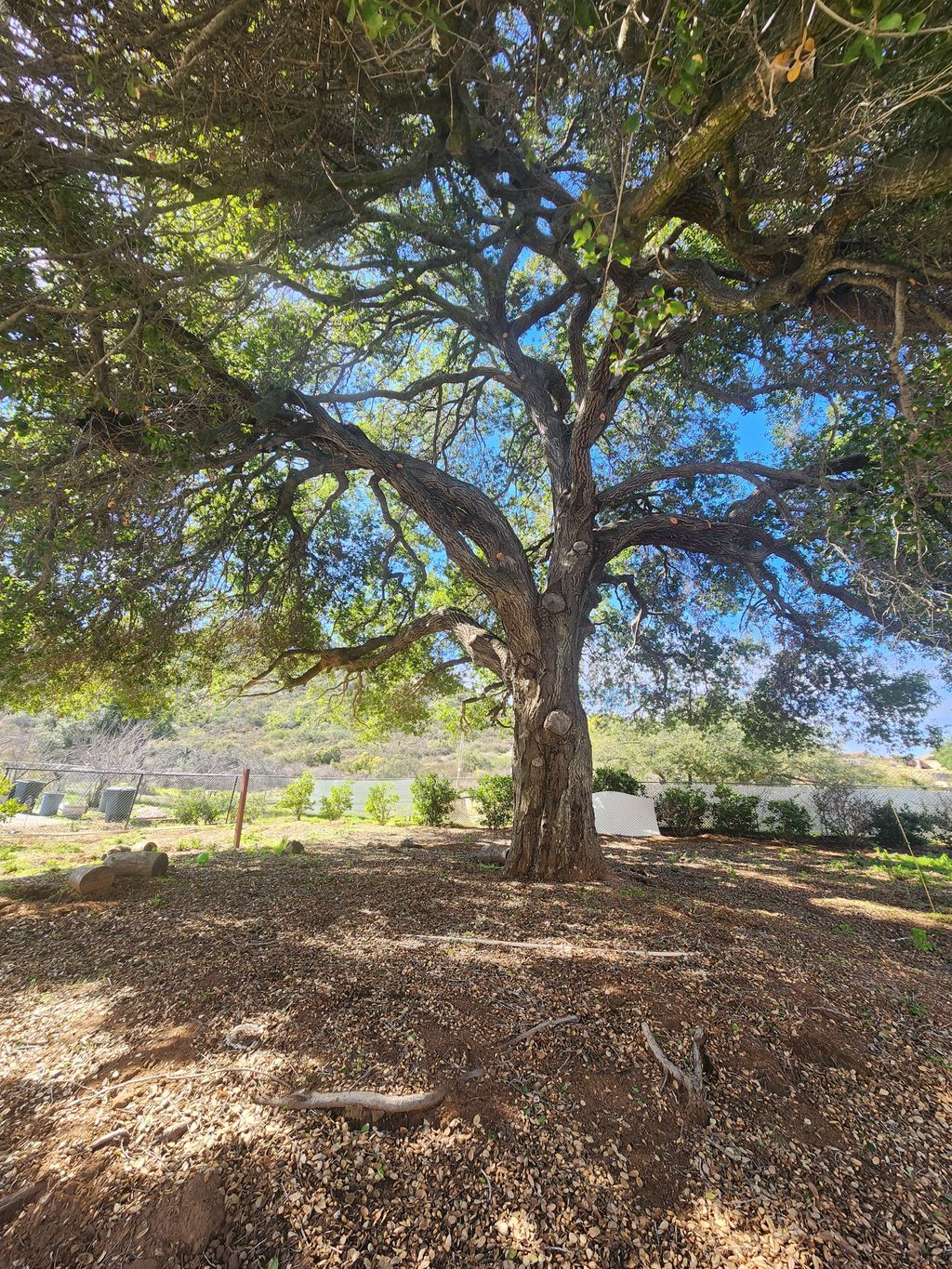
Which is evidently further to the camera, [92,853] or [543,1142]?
[92,853]

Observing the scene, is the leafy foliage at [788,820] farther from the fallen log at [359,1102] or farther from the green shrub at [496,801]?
the fallen log at [359,1102]

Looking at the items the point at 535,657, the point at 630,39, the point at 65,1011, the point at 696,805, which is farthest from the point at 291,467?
the point at 696,805

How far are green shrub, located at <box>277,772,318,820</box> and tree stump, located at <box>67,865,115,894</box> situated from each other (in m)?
8.35

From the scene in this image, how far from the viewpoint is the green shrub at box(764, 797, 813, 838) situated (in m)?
11.1

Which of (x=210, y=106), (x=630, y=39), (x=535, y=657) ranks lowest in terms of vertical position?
(x=535, y=657)

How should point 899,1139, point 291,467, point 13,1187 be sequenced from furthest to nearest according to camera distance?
point 291,467
point 899,1139
point 13,1187

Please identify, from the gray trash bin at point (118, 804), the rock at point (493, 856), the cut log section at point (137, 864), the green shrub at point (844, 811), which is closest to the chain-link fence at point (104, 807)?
the gray trash bin at point (118, 804)

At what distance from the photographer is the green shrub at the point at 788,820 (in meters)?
11.1

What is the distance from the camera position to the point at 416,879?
5.08 m

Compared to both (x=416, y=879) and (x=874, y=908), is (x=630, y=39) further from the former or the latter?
(x=874, y=908)

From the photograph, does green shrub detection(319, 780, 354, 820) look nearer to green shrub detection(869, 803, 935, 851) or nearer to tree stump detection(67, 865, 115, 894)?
tree stump detection(67, 865, 115, 894)

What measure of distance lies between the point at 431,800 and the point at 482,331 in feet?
31.9

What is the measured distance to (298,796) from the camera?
497 inches

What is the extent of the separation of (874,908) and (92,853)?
9445 mm
